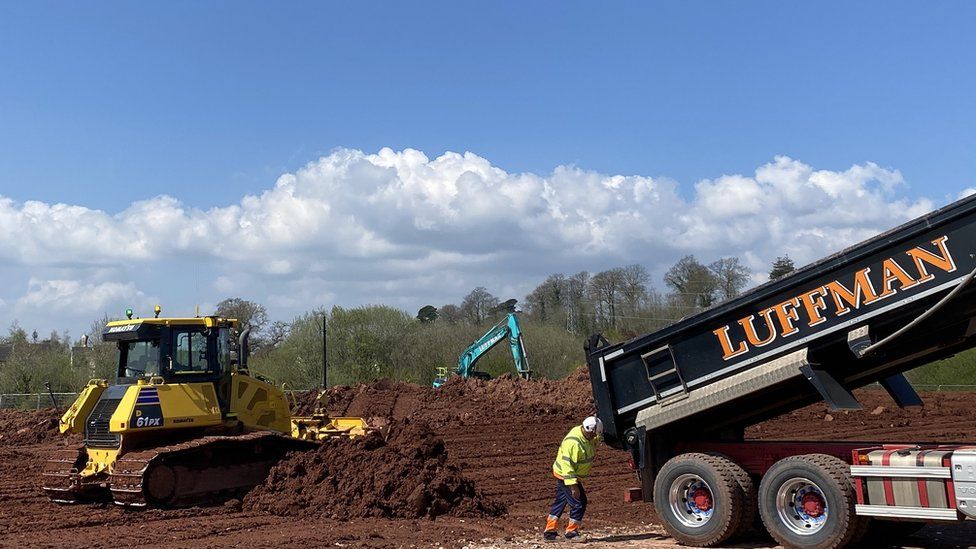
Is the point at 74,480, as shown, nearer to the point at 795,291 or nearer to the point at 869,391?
the point at 795,291

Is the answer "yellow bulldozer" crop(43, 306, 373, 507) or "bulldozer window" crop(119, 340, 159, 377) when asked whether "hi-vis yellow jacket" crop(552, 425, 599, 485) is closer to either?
"yellow bulldozer" crop(43, 306, 373, 507)

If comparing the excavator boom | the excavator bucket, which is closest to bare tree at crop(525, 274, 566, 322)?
the excavator boom

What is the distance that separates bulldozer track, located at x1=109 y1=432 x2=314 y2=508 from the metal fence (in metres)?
26.8

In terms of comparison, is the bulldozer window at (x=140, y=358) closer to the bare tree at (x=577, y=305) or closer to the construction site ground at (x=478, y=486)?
the construction site ground at (x=478, y=486)

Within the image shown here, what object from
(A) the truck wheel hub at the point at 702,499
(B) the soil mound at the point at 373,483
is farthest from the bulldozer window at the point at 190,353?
(A) the truck wheel hub at the point at 702,499

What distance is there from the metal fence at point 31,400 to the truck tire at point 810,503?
112 ft

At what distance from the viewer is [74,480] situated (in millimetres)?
14047

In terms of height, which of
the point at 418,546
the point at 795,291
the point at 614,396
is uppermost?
the point at 795,291

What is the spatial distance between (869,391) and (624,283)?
31.5m

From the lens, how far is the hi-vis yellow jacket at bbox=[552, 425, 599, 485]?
35.5ft

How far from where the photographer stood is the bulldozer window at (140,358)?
1460 centimetres

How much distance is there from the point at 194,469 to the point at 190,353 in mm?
1927

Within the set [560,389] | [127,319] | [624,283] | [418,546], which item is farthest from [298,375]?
[418,546]

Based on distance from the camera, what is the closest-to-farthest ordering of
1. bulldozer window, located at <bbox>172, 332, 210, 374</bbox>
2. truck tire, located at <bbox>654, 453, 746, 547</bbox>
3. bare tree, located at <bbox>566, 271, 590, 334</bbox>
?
truck tire, located at <bbox>654, 453, 746, 547</bbox>
bulldozer window, located at <bbox>172, 332, 210, 374</bbox>
bare tree, located at <bbox>566, 271, 590, 334</bbox>
